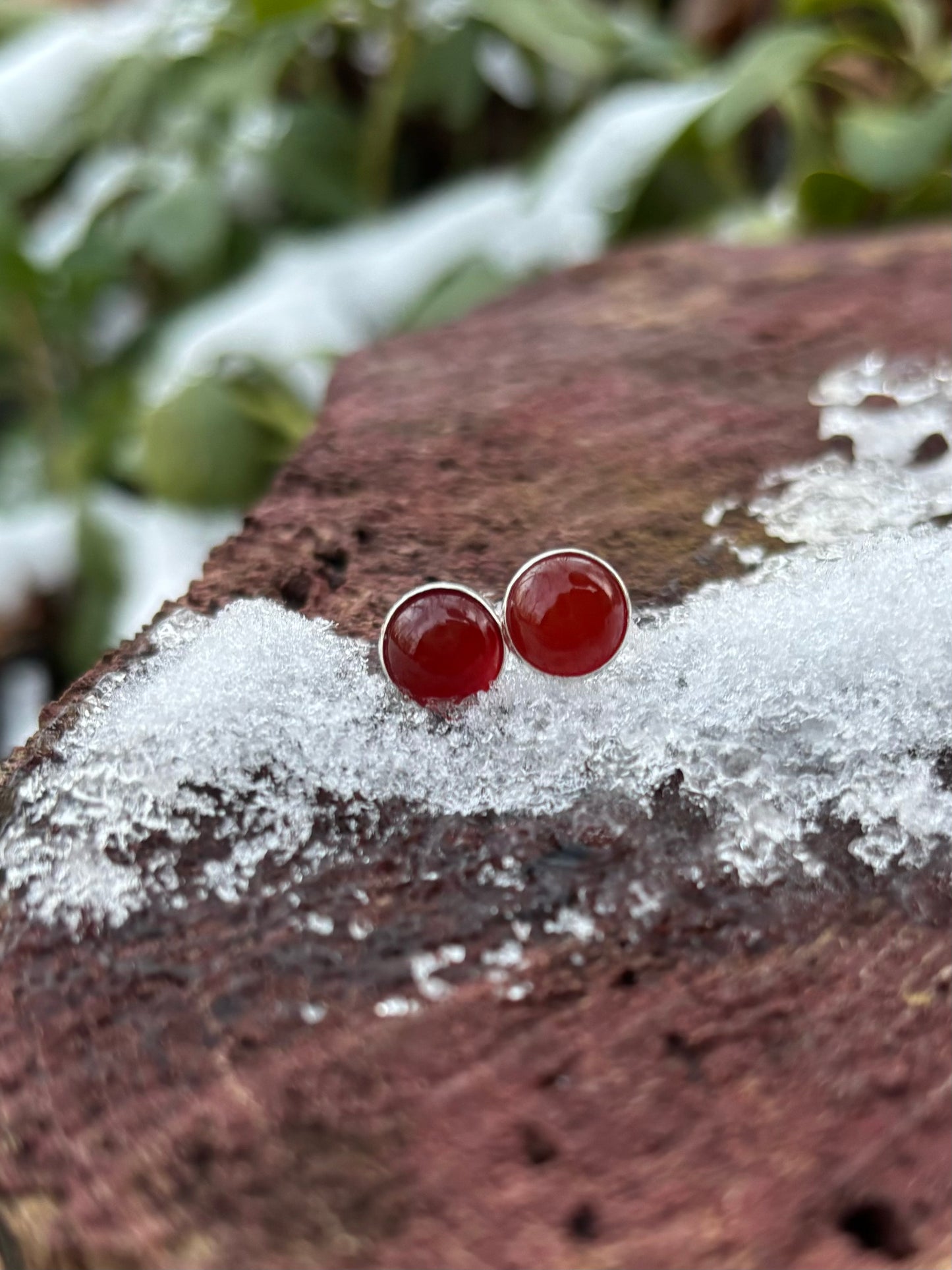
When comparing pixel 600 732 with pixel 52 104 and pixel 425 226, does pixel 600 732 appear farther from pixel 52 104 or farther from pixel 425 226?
pixel 52 104

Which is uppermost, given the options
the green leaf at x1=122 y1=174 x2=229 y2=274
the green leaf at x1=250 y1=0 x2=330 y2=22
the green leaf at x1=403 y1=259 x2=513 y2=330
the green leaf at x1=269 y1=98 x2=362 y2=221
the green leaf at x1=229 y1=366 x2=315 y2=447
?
the green leaf at x1=250 y1=0 x2=330 y2=22

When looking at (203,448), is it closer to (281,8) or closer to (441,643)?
(281,8)

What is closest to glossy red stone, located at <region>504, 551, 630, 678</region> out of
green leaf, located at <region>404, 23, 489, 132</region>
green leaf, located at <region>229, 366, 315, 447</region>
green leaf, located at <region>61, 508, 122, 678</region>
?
green leaf, located at <region>229, 366, 315, 447</region>

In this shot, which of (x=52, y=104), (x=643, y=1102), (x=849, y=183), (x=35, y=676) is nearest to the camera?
(x=643, y=1102)

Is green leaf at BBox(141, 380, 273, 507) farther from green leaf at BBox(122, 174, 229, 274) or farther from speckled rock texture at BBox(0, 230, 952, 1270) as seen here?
speckled rock texture at BBox(0, 230, 952, 1270)

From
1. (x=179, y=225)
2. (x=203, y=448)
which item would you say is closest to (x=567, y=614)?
(x=203, y=448)

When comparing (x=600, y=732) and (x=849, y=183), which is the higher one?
(x=600, y=732)

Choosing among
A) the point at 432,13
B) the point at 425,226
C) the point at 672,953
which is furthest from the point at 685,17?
the point at 672,953

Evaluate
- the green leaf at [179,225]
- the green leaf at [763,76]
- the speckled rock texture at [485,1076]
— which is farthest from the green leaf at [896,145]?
the speckled rock texture at [485,1076]
